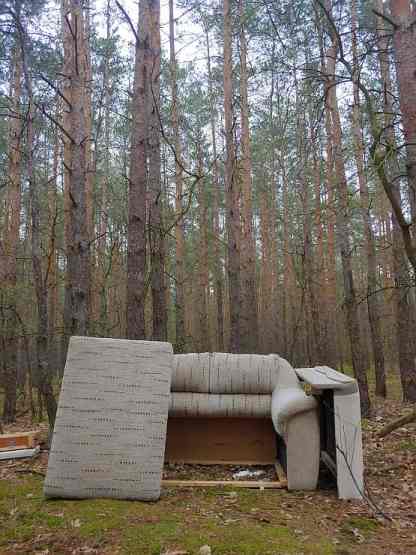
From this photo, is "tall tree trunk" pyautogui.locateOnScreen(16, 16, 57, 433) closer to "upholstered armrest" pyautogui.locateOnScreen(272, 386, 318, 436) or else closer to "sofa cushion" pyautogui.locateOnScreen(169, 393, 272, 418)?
"sofa cushion" pyautogui.locateOnScreen(169, 393, 272, 418)

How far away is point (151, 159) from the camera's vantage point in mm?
6766

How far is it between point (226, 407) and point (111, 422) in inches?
56.0

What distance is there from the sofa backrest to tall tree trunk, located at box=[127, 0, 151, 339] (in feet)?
2.22

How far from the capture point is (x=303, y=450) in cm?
376

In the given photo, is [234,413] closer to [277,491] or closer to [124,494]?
[277,491]

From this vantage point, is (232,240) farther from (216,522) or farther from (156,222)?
(216,522)

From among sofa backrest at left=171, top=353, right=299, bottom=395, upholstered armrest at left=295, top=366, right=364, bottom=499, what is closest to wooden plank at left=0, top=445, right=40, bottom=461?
sofa backrest at left=171, top=353, right=299, bottom=395

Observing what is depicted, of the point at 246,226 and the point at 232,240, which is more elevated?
the point at 246,226

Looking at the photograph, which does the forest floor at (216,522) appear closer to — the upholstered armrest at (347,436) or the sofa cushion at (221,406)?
the upholstered armrest at (347,436)

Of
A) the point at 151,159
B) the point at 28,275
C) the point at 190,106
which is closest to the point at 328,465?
the point at 151,159

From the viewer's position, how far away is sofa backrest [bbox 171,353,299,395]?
4.69 m

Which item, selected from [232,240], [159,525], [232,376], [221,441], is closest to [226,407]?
[232,376]

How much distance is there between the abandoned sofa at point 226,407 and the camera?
461cm

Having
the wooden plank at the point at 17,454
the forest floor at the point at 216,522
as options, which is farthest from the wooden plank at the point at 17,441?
the forest floor at the point at 216,522
